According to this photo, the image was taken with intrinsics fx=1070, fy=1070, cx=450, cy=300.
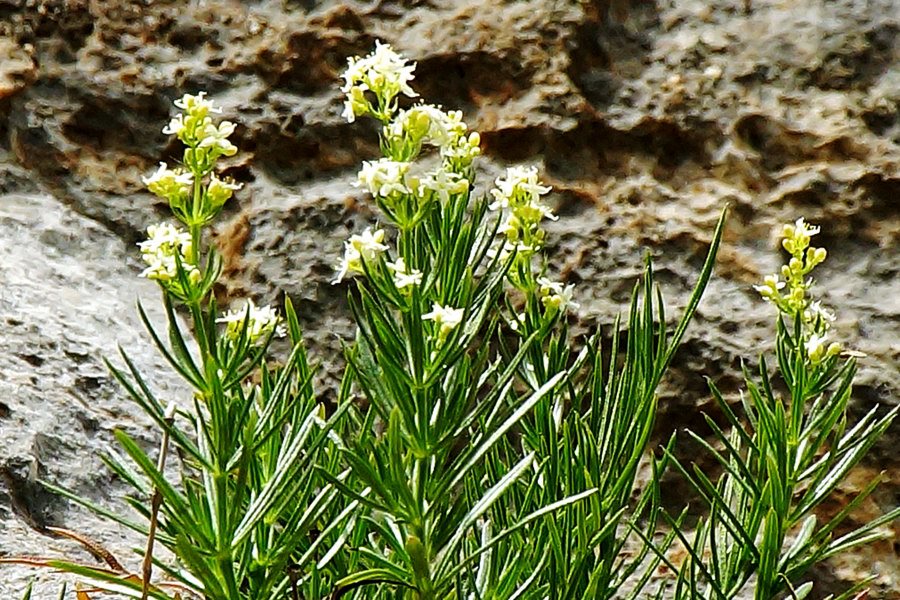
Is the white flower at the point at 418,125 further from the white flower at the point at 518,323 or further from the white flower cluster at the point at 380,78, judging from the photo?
the white flower at the point at 518,323

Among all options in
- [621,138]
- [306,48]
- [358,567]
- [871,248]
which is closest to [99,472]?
[358,567]

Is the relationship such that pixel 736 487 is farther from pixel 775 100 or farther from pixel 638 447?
pixel 775 100

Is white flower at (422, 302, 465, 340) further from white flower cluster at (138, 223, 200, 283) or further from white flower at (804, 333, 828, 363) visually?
white flower at (804, 333, 828, 363)

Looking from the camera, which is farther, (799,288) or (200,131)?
(799,288)

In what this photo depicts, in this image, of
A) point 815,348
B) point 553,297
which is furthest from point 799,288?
point 553,297

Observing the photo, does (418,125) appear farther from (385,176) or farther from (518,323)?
(518,323)

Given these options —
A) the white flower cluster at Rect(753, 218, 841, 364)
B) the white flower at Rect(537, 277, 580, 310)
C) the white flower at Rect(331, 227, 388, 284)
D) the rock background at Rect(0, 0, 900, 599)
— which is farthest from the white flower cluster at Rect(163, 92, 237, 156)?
the rock background at Rect(0, 0, 900, 599)

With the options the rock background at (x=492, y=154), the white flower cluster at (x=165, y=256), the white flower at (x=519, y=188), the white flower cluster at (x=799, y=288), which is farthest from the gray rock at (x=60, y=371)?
Answer: the white flower cluster at (x=799, y=288)
